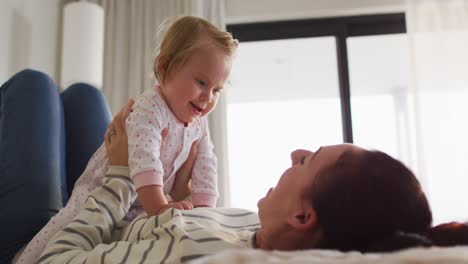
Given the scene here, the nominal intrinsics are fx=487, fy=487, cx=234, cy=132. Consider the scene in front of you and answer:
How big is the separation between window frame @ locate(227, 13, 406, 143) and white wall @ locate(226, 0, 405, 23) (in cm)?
6

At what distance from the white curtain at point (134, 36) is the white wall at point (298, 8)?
153 mm

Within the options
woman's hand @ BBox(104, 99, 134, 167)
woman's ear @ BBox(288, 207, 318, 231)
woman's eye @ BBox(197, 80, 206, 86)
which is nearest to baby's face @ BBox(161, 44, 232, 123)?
woman's eye @ BBox(197, 80, 206, 86)

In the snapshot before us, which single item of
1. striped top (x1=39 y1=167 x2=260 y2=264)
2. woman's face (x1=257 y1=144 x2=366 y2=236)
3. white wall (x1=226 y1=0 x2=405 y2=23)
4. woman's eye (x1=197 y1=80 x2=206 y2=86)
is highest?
white wall (x1=226 y1=0 x2=405 y2=23)

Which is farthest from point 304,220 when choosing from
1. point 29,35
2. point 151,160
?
point 29,35

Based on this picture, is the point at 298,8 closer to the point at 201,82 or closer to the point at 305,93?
the point at 305,93

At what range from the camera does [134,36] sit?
363cm

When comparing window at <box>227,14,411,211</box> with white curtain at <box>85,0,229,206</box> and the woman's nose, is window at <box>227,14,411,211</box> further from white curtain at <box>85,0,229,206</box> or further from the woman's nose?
the woman's nose

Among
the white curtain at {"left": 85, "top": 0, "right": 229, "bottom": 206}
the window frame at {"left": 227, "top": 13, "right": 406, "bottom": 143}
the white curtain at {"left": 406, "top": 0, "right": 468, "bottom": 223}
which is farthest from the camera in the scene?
the window frame at {"left": 227, "top": 13, "right": 406, "bottom": 143}

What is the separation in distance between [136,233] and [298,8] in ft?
9.78

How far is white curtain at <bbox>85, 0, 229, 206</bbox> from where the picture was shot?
11.6 ft

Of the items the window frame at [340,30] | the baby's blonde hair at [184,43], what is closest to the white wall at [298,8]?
the window frame at [340,30]

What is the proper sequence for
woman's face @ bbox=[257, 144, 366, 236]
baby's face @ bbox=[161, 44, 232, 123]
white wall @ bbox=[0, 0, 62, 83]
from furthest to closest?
white wall @ bbox=[0, 0, 62, 83] → baby's face @ bbox=[161, 44, 232, 123] → woman's face @ bbox=[257, 144, 366, 236]

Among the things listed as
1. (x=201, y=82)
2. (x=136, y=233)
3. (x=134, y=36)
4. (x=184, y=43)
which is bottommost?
(x=136, y=233)

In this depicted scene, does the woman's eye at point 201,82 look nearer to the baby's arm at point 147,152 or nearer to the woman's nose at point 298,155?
the baby's arm at point 147,152
